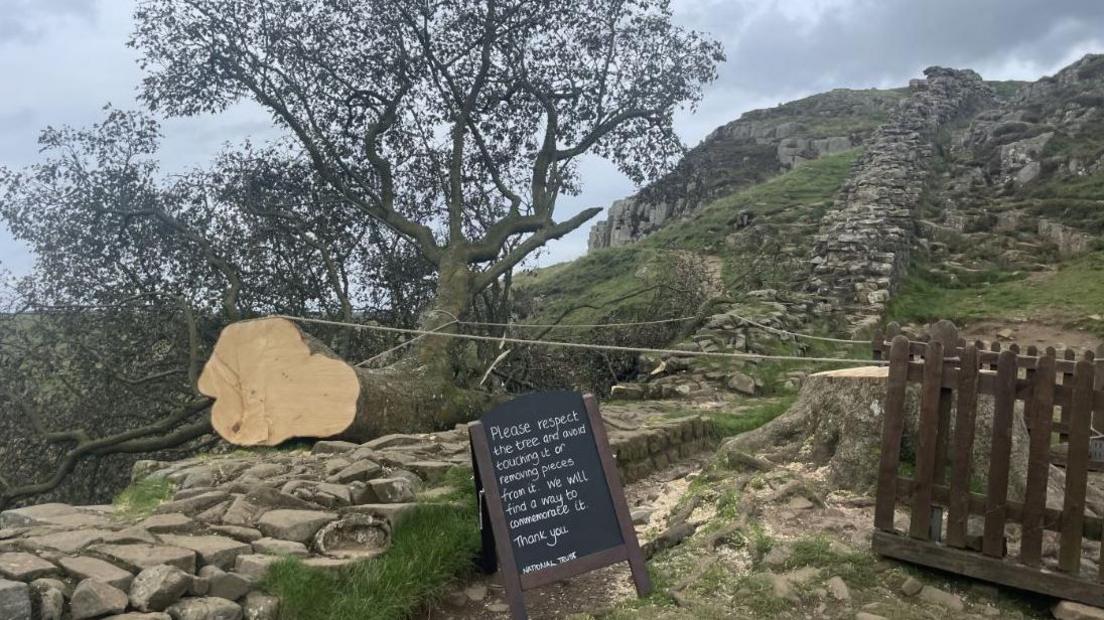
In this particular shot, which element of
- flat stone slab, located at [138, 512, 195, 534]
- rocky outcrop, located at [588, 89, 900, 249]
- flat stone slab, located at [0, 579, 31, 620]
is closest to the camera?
flat stone slab, located at [0, 579, 31, 620]

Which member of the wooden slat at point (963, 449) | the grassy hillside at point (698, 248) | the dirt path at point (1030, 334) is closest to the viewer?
the wooden slat at point (963, 449)

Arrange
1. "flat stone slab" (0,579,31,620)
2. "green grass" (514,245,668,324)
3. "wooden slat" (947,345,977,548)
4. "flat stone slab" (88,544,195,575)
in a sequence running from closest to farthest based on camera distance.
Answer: "flat stone slab" (0,579,31,620) < "flat stone slab" (88,544,195,575) < "wooden slat" (947,345,977,548) < "green grass" (514,245,668,324)

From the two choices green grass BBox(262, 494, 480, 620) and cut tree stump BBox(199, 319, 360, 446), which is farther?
cut tree stump BBox(199, 319, 360, 446)

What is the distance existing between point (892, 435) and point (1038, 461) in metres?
0.78

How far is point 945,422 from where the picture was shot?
458 cm

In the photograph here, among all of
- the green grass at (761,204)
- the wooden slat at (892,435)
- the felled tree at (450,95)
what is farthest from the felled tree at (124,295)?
the green grass at (761,204)

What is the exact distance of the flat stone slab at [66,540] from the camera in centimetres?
405

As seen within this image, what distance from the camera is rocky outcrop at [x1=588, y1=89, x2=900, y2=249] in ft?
114

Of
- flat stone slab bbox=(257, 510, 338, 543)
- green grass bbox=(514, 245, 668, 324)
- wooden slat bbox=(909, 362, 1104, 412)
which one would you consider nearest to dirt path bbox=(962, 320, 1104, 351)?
green grass bbox=(514, 245, 668, 324)

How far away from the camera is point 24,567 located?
145 inches

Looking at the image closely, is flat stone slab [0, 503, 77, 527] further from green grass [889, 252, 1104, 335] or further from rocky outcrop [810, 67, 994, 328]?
green grass [889, 252, 1104, 335]

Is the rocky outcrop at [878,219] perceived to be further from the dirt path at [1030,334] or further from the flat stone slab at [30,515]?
the flat stone slab at [30,515]

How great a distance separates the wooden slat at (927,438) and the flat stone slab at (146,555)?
4110 millimetres

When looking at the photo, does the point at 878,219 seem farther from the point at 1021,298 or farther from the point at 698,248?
the point at 698,248
